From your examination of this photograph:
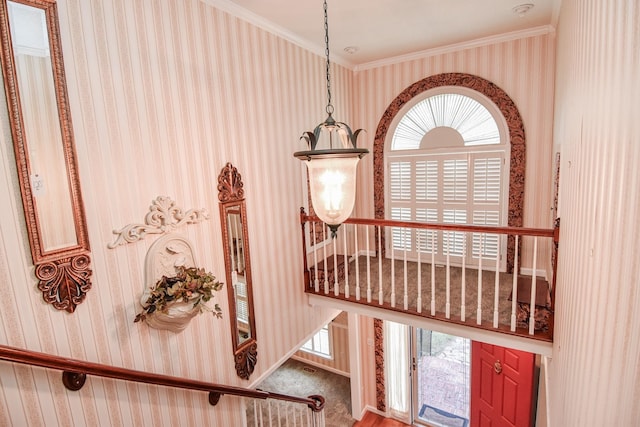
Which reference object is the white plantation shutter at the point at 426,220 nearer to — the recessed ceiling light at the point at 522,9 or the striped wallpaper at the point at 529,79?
the striped wallpaper at the point at 529,79

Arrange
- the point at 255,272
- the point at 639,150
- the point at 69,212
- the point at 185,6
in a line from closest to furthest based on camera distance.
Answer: the point at 639,150 → the point at 69,212 → the point at 185,6 → the point at 255,272

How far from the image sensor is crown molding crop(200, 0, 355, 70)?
267cm

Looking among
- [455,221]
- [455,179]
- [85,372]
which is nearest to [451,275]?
[455,221]

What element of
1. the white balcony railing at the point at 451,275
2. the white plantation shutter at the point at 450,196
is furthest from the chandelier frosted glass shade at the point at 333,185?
the white plantation shutter at the point at 450,196

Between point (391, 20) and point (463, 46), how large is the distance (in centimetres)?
123

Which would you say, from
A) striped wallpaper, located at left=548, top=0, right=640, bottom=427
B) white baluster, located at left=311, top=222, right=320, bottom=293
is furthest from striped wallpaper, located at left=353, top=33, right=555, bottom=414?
striped wallpaper, located at left=548, top=0, right=640, bottom=427

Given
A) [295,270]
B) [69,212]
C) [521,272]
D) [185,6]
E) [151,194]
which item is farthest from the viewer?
[521,272]

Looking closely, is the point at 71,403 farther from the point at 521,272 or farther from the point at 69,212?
the point at 521,272

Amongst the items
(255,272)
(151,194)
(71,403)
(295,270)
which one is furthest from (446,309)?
(71,403)

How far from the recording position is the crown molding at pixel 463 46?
348 centimetres

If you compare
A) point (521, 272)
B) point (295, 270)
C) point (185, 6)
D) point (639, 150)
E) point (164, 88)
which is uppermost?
point (185, 6)

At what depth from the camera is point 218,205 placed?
2674 mm

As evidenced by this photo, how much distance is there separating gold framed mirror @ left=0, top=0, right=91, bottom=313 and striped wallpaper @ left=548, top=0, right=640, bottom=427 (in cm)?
236

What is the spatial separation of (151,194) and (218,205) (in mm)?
557
